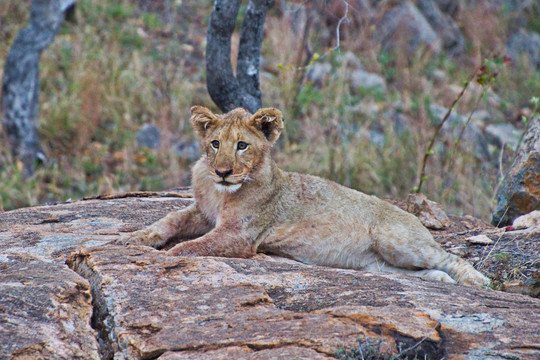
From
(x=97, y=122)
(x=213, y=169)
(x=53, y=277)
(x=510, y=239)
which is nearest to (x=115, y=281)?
(x=53, y=277)

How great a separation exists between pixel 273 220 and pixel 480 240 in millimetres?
1730

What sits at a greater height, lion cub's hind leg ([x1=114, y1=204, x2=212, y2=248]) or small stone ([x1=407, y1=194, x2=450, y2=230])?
small stone ([x1=407, y1=194, x2=450, y2=230])

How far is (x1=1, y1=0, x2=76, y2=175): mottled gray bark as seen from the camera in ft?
35.7

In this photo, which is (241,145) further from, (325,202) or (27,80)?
(27,80)

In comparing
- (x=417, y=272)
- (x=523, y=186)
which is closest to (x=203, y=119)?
(x=417, y=272)

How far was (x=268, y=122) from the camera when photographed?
5.09 m

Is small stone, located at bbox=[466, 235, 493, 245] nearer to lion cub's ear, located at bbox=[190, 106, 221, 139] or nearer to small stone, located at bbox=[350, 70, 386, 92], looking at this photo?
lion cub's ear, located at bbox=[190, 106, 221, 139]

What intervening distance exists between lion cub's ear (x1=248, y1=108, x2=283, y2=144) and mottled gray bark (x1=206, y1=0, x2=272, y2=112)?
2178 millimetres

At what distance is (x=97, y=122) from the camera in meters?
12.5

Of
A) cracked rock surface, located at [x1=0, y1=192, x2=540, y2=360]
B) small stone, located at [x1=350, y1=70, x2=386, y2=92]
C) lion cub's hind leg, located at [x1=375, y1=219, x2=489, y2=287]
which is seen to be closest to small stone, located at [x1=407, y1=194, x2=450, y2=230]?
lion cub's hind leg, located at [x1=375, y1=219, x2=489, y2=287]

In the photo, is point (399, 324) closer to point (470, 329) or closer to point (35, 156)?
point (470, 329)

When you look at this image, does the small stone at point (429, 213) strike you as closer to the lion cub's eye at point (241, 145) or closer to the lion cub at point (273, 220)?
the lion cub at point (273, 220)

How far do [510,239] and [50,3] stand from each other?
8.28m

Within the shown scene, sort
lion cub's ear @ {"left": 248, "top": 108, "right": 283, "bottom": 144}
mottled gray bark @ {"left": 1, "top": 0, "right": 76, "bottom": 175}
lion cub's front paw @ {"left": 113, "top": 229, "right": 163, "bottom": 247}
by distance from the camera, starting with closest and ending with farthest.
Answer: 1. lion cub's front paw @ {"left": 113, "top": 229, "right": 163, "bottom": 247}
2. lion cub's ear @ {"left": 248, "top": 108, "right": 283, "bottom": 144}
3. mottled gray bark @ {"left": 1, "top": 0, "right": 76, "bottom": 175}
